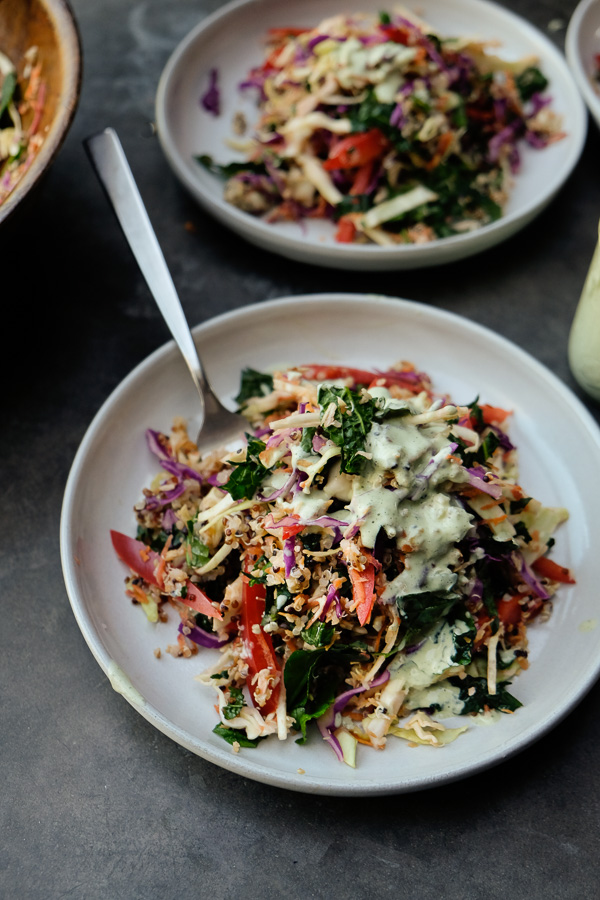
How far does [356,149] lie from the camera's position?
10.8 feet

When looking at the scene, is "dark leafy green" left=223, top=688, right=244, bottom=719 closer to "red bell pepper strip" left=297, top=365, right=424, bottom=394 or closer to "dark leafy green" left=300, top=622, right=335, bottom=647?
"dark leafy green" left=300, top=622, right=335, bottom=647

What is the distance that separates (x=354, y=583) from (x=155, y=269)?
1354 millimetres

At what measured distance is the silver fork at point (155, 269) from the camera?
2711 mm

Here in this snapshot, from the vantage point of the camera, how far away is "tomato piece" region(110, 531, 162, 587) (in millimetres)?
2443

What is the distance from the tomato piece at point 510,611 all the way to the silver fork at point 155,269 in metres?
1.00

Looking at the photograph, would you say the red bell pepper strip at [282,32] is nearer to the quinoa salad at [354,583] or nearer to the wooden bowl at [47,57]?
the wooden bowl at [47,57]

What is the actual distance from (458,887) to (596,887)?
0.38m

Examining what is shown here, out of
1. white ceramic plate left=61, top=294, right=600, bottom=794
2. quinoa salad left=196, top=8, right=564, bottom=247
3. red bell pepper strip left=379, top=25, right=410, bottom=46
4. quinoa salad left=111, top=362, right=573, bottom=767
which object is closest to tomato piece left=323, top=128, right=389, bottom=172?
quinoa salad left=196, top=8, right=564, bottom=247

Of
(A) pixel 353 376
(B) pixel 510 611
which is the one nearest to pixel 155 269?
(A) pixel 353 376

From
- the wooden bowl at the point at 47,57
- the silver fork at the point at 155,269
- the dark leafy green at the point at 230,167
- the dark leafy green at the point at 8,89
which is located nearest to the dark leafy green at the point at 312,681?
the silver fork at the point at 155,269

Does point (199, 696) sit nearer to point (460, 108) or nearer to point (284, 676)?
point (284, 676)

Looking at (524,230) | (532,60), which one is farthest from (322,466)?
(532,60)

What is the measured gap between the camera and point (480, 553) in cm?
227

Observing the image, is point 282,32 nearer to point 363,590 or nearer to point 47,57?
point 47,57
